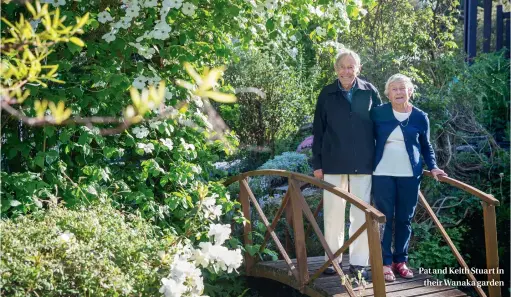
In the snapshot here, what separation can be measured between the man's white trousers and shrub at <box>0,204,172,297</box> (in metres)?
1.36

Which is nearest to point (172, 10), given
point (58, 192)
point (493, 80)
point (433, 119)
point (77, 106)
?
point (77, 106)

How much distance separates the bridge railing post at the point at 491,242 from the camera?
4.44 m

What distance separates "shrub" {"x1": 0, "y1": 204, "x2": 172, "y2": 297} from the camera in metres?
2.89

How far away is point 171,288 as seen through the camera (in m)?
3.01

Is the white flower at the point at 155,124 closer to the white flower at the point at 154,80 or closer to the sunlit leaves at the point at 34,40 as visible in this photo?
the white flower at the point at 154,80

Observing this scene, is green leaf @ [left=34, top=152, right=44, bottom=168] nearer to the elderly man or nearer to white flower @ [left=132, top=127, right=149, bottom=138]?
white flower @ [left=132, top=127, right=149, bottom=138]

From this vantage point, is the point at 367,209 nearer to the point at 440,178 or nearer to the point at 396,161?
the point at 396,161

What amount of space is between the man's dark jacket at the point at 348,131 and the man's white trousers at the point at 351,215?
0.09 m

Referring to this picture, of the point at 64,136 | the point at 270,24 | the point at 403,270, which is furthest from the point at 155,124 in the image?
the point at 403,270

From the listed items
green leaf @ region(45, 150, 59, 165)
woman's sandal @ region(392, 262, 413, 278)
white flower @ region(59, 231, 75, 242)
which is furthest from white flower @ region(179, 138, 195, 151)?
woman's sandal @ region(392, 262, 413, 278)

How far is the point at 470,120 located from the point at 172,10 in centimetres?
400

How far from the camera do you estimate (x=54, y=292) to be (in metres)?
2.99

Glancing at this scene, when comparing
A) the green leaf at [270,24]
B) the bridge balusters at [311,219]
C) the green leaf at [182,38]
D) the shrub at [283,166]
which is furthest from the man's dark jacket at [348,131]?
the shrub at [283,166]

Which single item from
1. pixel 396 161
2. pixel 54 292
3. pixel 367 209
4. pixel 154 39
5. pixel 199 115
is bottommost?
pixel 54 292
